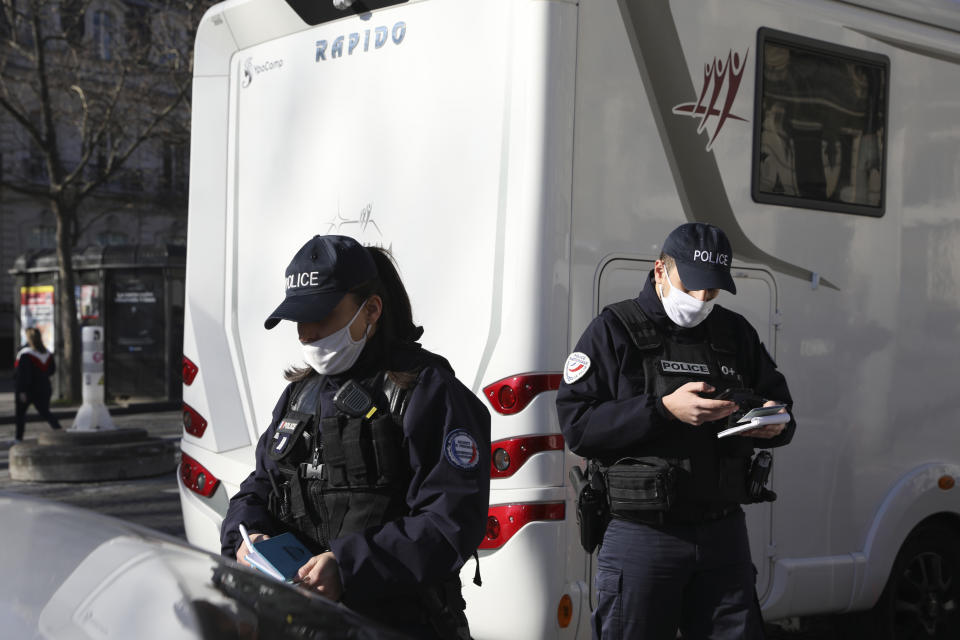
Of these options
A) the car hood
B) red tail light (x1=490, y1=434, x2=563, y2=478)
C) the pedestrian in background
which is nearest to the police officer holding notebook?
red tail light (x1=490, y1=434, x2=563, y2=478)

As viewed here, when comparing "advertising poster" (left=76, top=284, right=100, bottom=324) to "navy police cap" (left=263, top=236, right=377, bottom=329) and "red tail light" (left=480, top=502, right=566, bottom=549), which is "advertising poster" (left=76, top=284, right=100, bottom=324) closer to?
"red tail light" (left=480, top=502, right=566, bottom=549)

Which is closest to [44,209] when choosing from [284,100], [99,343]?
[99,343]

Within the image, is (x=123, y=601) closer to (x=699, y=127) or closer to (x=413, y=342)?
(x=413, y=342)

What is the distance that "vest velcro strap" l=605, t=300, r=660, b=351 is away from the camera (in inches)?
133

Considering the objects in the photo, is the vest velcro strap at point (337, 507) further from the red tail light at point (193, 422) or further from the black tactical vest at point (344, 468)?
the red tail light at point (193, 422)

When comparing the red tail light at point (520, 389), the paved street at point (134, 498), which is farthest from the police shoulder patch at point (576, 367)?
the paved street at point (134, 498)

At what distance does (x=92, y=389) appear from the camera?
13125 millimetres

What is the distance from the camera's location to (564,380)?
346 centimetres

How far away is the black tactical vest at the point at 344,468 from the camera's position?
2459 mm

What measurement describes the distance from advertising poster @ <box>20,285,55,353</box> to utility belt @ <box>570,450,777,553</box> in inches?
824

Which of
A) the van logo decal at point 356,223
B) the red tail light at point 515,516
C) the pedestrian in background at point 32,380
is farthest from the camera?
the pedestrian in background at point 32,380

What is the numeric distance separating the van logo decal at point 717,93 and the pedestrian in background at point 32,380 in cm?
1251

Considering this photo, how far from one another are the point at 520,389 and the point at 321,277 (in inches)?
62.3

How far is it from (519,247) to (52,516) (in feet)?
7.61
